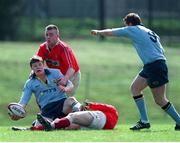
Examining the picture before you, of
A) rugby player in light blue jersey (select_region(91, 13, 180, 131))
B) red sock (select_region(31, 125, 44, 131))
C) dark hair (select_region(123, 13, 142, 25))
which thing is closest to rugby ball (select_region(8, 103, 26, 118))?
red sock (select_region(31, 125, 44, 131))

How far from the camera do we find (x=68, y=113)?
13.4 m

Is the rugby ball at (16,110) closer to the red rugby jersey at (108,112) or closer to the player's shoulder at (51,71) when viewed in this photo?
the player's shoulder at (51,71)

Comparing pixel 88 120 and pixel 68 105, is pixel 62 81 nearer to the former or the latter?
pixel 68 105

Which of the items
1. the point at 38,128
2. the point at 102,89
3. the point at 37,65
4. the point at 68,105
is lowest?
the point at 102,89

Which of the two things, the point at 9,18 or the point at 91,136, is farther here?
the point at 9,18

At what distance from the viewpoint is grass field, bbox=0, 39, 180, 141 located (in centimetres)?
1187

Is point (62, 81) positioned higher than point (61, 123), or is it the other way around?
point (62, 81)

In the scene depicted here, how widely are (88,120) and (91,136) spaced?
136cm

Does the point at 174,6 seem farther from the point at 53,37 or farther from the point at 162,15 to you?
the point at 53,37

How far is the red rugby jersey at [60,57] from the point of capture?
1411 cm

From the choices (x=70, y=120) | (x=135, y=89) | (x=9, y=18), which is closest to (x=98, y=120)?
(x=70, y=120)

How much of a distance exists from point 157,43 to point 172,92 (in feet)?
53.5

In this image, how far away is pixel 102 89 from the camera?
99.3 ft

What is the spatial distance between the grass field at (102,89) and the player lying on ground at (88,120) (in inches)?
17.6
